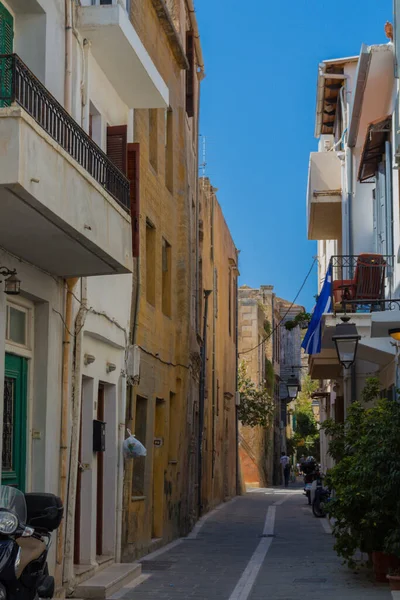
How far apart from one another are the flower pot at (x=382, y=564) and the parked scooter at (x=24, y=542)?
5944mm

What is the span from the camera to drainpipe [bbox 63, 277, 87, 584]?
12909 millimetres

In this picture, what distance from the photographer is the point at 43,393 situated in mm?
12422

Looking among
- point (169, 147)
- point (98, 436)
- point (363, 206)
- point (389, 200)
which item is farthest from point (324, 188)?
point (98, 436)

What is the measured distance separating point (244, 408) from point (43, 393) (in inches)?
1377

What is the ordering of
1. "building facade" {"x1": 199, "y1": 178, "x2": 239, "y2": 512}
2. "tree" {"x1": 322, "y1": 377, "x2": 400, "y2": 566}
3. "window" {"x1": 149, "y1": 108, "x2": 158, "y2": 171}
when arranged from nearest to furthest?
"tree" {"x1": 322, "y1": 377, "x2": 400, "y2": 566}, "window" {"x1": 149, "y1": 108, "x2": 158, "y2": 171}, "building facade" {"x1": 199, "y1": 178, "x2": 239, "y2": 512}

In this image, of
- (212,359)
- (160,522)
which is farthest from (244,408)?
(160,522)

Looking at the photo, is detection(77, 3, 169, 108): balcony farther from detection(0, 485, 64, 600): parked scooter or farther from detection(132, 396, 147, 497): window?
detection(0, 485, 64, 600): parked scooter

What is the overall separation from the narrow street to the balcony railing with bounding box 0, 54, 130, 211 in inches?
199

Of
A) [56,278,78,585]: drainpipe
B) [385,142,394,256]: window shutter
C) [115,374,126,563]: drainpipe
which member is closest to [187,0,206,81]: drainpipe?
[385,142,394,256]: window shutter

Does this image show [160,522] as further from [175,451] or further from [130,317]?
[130,317]

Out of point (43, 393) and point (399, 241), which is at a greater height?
point (399, 241)

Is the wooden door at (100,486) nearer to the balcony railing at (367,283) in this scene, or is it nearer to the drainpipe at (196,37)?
the balcony railing at (367,283)

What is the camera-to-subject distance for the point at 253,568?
15922mm

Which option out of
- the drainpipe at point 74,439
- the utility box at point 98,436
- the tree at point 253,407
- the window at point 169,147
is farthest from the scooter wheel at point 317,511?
the tree at point 253,407
